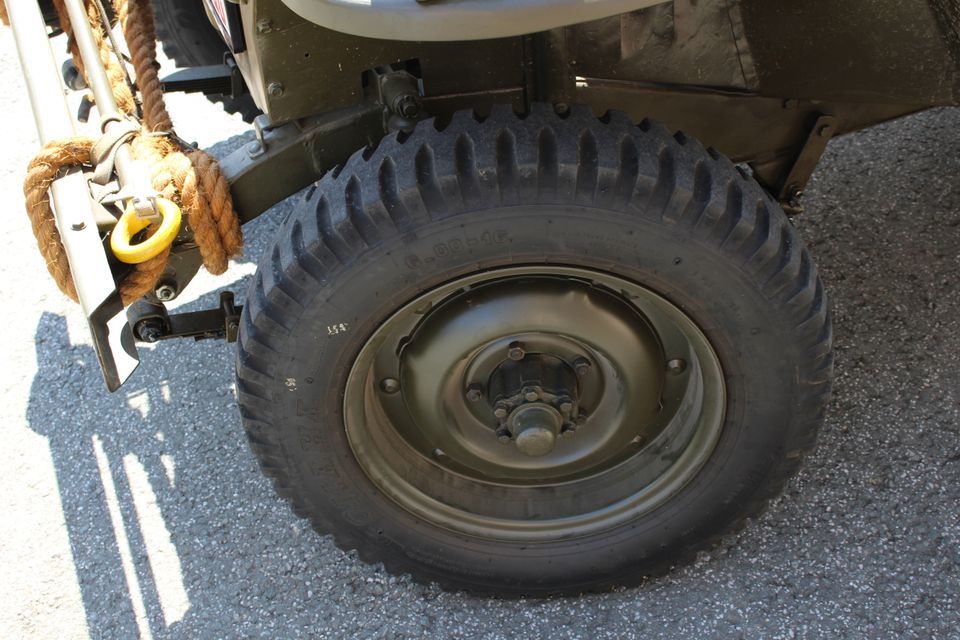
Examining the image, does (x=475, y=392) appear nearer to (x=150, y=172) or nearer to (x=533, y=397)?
(x=533, y=397)

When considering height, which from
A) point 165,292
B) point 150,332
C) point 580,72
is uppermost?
point 580,72

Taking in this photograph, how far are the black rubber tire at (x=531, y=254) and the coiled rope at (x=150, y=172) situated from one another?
0.22m

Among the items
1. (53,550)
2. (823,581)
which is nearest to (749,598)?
(823,581)

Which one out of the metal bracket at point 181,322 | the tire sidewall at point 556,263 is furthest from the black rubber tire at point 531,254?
the metal bracket at point 181,322

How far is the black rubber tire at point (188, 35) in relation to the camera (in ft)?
10.9

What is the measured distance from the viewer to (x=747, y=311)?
1895mm

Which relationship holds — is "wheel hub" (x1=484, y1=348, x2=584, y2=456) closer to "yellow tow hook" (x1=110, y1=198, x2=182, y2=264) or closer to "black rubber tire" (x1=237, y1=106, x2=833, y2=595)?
"black rubber tire" (x1=237, y1=106, x2=833, y2=595)

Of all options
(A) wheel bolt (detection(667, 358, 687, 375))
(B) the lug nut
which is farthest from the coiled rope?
(A) wheel bolt (detection(667, 358, 687, 375))

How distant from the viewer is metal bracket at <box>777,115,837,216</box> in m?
2.39

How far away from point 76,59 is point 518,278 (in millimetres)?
1350

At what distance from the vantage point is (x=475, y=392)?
7.17 feet

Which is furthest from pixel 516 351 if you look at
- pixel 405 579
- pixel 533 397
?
pixel 405 579

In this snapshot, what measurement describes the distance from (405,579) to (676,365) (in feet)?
3.09

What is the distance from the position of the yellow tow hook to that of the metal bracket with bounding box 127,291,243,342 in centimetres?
52
